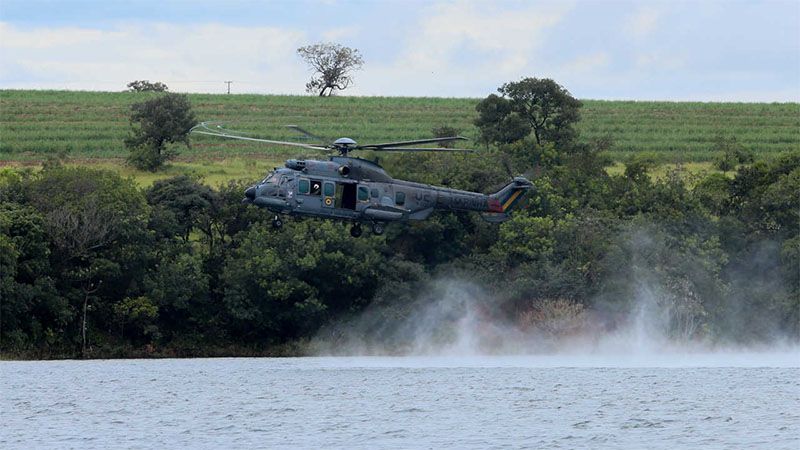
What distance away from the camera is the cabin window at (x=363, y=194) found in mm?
56312

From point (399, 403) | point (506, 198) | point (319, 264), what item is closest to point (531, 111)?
point (319, 264)

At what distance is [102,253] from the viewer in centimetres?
7556

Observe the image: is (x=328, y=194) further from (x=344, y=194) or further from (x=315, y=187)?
(x=344, y=194)

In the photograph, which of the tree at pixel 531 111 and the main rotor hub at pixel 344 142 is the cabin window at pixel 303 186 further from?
the tree at pixel 531 111

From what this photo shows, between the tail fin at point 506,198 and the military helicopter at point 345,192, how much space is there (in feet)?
6.73

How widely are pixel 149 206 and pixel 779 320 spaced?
34.6m

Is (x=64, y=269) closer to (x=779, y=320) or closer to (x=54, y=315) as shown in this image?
(x=54, y=315)

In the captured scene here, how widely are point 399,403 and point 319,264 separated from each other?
84.2 feet

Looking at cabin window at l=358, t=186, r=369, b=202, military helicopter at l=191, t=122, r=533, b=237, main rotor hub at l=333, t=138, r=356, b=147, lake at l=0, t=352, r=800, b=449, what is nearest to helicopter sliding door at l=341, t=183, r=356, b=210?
military helicopter at l=191, t=122, r=533, b=237

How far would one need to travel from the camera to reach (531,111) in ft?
340

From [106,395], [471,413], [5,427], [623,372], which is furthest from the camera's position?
[623,372]

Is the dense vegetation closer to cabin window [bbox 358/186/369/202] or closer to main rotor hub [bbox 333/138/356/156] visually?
cabin window [bbox 358/186/369/202]

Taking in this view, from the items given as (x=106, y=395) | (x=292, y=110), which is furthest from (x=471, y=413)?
(x=292, y=110)

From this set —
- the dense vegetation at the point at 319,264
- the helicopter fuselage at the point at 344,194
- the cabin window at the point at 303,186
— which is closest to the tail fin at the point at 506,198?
the helicopter fuselage at the point at 344,194
